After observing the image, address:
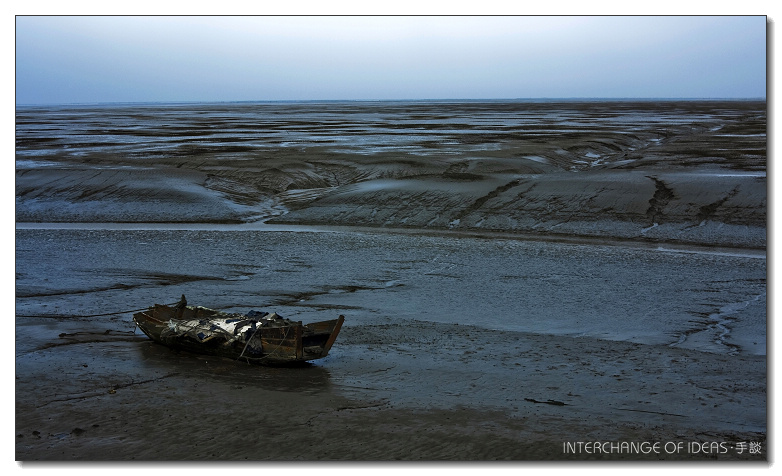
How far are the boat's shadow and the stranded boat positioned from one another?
0.37 ft

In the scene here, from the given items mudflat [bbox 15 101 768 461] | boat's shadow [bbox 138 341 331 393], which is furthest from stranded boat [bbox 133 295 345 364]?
mudflat [bbox 15 101 768 461]

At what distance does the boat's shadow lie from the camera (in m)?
10.3

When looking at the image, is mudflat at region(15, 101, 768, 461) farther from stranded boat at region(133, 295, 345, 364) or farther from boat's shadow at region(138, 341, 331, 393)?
A: stranded boat at region(133, 295, 345, 364)

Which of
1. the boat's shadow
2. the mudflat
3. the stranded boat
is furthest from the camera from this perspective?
the stranded boat

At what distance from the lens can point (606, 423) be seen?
8852 millimetres

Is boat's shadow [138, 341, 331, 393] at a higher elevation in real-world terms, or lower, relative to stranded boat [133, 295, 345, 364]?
lower

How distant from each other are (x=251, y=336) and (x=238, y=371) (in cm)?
53

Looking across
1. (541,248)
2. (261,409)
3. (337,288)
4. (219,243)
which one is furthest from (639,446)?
(219,243)

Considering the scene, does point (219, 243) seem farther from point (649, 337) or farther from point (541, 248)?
point (649, 337)

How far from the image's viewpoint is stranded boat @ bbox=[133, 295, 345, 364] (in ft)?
35.7

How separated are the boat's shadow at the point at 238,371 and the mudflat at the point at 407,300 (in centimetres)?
6

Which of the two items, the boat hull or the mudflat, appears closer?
the mudflat

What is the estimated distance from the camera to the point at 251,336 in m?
11.0

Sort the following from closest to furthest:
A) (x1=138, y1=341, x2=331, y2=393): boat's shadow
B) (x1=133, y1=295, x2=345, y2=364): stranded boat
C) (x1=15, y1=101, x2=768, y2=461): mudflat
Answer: (x1=15, y1=101, x2=768, y2=461): mudflat → (x1=138, y1=341, x2=331, y2=393): boat's shadow → (x1=133, y1=295, x2=345, y2=364): stranded boat
